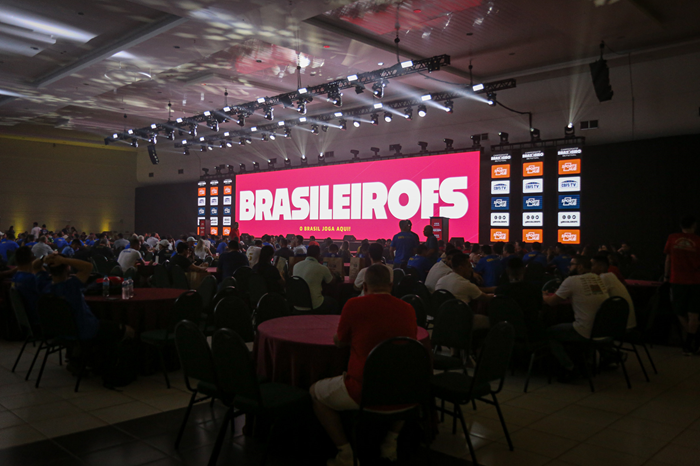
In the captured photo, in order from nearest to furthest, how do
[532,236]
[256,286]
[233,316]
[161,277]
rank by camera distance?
1. [233,316]
2. [256,286]
3. [161,277]
4. [532,236]

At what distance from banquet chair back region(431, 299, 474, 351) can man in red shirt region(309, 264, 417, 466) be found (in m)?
1.26

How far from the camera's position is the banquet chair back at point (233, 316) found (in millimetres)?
3799

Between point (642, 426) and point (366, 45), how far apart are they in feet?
27.0

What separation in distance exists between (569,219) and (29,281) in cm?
1064

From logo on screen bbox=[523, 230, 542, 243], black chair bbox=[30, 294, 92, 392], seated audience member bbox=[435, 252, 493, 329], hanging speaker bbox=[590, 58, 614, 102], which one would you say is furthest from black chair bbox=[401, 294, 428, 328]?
logo on screen bbox=[523, 230, 542, 243]

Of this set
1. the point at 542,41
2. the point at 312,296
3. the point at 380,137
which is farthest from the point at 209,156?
the point at 312,296

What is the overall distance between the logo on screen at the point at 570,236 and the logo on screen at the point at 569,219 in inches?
6.4

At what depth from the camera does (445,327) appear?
12.9 feet

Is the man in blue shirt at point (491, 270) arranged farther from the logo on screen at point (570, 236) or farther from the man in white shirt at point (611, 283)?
the logo on screen at point (570, 236)

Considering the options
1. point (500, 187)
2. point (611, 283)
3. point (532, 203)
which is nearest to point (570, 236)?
point (532, 203)

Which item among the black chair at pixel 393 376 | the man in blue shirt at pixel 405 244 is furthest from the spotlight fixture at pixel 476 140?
the black chair at pixel 393 376

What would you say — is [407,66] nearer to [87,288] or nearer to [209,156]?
[87,288]

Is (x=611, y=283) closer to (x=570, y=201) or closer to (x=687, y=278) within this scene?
(x=687, y=278)

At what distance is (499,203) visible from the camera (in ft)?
40.5
